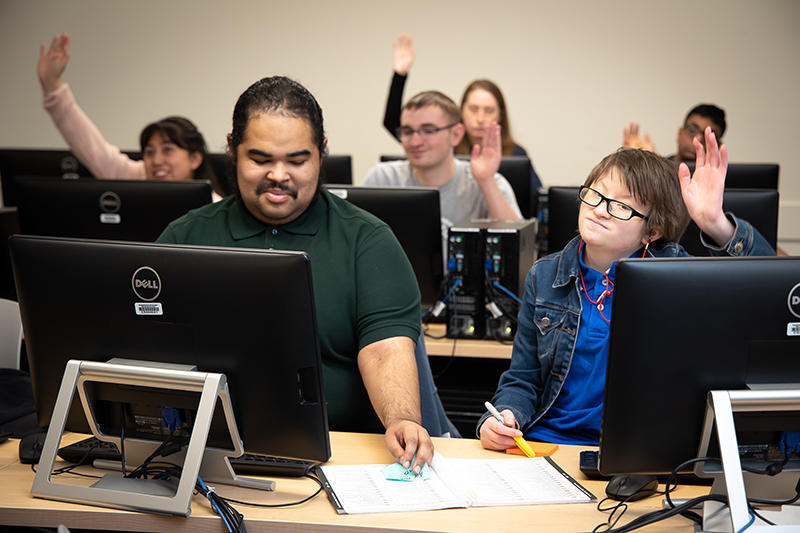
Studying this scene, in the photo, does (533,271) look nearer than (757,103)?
Yes

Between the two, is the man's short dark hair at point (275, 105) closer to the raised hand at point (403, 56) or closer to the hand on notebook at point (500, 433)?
the hand on notebook at point (500, 433)

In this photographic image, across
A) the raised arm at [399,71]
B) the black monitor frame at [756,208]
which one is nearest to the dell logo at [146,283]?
the black monitor frame at [756,208]

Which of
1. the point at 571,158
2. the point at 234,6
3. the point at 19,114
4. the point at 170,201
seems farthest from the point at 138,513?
the point at 19,114

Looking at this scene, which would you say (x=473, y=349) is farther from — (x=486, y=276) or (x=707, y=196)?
(x=707, y=196)

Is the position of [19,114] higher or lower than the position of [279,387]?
higher

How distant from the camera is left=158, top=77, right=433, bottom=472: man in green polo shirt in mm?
1378

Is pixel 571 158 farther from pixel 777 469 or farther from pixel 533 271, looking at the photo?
pixel 777 469

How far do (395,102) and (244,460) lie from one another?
2579mm

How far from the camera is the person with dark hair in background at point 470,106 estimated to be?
3.42 metres

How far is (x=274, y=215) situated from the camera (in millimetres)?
1439

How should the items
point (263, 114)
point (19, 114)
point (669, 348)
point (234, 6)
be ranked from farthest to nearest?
point (19, 114) < point (234, 6) < point (263, 114) < point (669, 348)

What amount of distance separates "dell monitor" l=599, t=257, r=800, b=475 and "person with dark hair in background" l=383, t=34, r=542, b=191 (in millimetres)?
2525

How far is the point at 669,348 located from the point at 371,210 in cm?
120

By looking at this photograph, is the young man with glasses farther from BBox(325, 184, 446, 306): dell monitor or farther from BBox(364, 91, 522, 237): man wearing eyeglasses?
BBox(364, 91, 522, 237): man wearing eyeglasses
